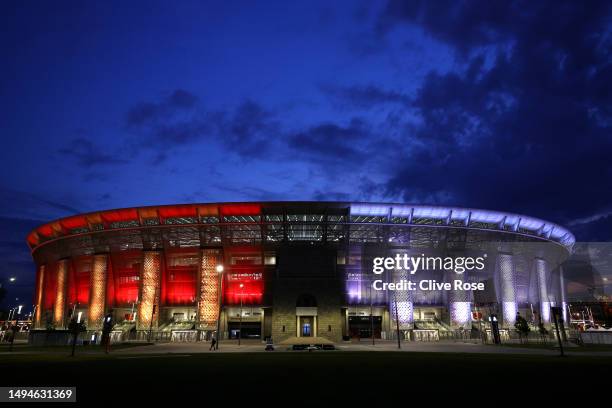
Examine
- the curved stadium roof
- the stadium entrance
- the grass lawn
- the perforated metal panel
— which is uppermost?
the curved stadium roof

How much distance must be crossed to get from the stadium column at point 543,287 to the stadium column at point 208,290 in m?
51.4

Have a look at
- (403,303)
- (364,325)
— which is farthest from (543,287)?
(364,325)

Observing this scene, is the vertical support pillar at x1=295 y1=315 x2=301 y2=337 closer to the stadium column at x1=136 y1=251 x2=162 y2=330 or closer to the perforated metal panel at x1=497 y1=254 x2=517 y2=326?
the stadium column at x1=136 y1=251 x2=162 y2=330

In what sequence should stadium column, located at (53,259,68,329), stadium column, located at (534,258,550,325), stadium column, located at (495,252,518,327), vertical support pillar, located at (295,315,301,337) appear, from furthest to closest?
stadium column, located at (53,259,68,329) → stadium column, located at (534,258,550,325) → stadium column, located at (495,252,518,327) → vertical support pillar, located at (295,315,301,337)

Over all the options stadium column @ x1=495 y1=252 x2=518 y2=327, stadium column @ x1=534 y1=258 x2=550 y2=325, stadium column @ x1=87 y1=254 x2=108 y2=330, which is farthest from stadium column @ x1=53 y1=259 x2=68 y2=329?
stadium column @ x1=534 y1=258 x2=550 y2=325

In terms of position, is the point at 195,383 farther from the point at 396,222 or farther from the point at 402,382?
the point at 396,222

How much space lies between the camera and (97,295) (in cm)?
6525

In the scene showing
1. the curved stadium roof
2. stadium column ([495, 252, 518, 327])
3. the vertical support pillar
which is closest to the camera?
the vertical support pillar

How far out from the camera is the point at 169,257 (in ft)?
219

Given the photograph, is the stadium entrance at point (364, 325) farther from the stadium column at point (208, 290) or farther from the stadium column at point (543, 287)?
the stadium column at point (543, 287)

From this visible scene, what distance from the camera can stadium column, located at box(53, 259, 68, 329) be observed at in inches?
2741

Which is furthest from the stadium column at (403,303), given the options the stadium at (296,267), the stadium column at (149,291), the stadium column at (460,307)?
the stadium column at (149,291)

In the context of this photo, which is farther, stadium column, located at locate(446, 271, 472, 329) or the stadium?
stadium column, located at locate(446, 271, 472, 329)

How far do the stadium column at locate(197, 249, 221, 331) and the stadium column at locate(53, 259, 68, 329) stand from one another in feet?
89.7
